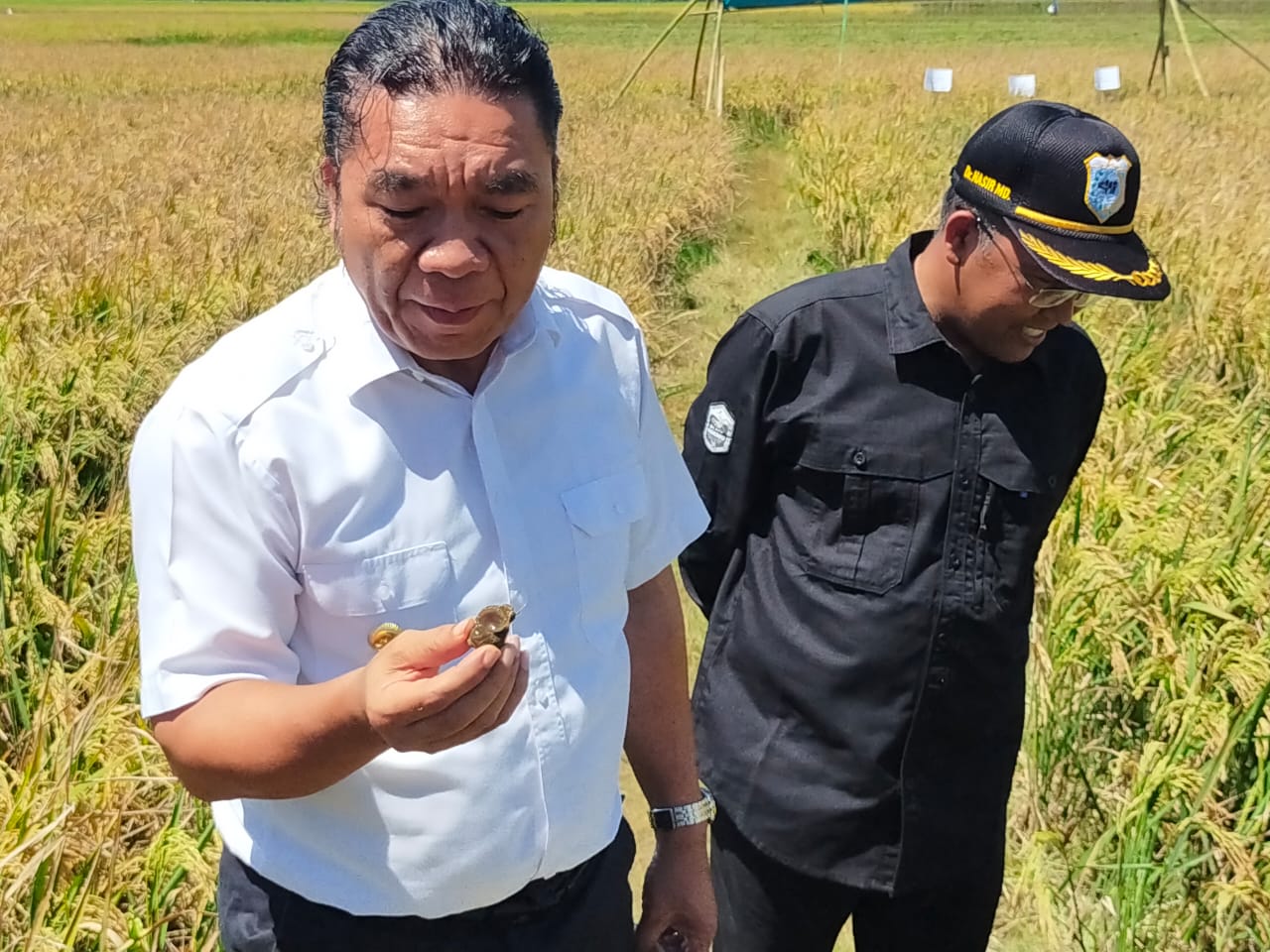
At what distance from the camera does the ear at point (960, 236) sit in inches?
62.7

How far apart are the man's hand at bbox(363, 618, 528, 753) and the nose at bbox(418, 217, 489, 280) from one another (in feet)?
1.07

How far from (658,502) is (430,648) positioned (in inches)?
21.0

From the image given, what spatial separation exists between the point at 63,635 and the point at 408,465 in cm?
133

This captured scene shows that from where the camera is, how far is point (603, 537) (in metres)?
1.18

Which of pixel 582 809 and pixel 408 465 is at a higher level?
pixel 408 465

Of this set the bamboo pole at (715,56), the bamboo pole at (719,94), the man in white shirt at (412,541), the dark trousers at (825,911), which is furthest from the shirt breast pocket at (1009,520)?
the bamboo pole at (715,56)

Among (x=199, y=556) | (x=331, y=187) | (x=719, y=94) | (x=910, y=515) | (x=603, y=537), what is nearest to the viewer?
(x=199, y=556)

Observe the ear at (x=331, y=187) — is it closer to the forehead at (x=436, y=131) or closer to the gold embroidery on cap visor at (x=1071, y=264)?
the forehead at (x=436, y=131)

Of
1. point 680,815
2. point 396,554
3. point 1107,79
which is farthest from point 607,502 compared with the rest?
point 1107,79

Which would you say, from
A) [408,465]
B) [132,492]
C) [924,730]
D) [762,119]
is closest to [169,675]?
[132,492]

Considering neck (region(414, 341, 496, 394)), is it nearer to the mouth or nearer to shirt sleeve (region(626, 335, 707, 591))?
the mouth

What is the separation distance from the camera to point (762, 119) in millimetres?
14812

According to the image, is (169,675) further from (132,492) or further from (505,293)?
(505,293)

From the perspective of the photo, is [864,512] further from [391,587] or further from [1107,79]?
[1107,79]
